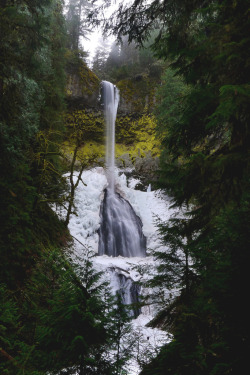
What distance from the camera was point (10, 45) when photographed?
5809 mm

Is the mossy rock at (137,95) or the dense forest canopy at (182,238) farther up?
the mossy rock at (137,95)

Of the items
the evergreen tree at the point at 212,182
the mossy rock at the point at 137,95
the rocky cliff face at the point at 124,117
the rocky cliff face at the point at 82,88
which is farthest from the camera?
the mossy rock at the point at 137,95

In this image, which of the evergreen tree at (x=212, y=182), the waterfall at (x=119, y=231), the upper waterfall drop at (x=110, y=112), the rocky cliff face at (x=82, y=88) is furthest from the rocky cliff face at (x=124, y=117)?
the evergreen tree at (x=212, y=182)

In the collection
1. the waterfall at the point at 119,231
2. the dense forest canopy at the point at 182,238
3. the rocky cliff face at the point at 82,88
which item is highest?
the rocky cliff face at the point at 82,88

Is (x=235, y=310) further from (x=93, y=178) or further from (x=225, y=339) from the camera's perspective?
(x=93, y=178)

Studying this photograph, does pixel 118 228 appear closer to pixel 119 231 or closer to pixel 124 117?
pixel 119 231

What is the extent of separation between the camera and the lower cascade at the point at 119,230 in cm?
1344

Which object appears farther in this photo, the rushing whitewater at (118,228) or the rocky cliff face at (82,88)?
the rocky cliff face at (82,88)

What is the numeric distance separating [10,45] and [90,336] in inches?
256

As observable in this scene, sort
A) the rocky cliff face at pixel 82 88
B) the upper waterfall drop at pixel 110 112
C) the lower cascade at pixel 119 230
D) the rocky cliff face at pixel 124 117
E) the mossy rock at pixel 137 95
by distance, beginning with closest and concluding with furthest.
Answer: the lower cascade at pixel 119 230 < the rocky cliff face at pixel 82 88 < the rocky cliff face at pixel 124 117 < the upper waterfall drop at pixel 110 112 < the mossy rock at pixel 137 95

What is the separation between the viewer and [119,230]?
1455 centimetres

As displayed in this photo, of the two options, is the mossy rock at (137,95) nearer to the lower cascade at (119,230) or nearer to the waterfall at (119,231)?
the waterfall at (119,231)

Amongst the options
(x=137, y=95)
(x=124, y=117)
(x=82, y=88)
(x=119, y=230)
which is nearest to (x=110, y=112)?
(x=124, y=117)

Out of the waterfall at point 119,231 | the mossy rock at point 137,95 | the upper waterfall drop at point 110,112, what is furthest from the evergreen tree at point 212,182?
the mossy rock at point 137,95
